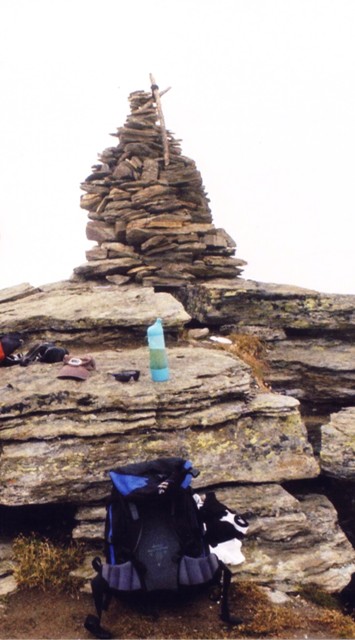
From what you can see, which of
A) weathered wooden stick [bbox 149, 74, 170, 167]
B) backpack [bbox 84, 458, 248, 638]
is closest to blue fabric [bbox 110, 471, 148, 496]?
backpack [bbox 84, 458, 248, 638]

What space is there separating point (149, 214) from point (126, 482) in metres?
14.6

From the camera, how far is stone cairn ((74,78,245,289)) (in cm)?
1925

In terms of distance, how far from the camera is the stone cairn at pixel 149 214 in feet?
63.2

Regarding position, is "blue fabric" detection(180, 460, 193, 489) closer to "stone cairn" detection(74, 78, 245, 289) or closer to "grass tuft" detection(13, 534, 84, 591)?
"grass tuft" detection(13, 534, 84, 591)

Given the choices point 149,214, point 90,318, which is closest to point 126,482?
point 90,318

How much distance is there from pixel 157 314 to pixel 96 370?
11.3ft

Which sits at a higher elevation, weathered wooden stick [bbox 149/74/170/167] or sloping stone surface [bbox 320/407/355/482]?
weathered wooden stick [bbox 149/74/170/167]

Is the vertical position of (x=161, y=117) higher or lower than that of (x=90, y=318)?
higher

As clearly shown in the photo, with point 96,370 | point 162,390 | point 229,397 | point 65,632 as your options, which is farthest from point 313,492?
point 65,632

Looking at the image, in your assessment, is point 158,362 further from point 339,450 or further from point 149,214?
point 149,214

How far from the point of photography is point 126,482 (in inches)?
263

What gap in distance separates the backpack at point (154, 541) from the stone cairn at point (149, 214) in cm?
1245

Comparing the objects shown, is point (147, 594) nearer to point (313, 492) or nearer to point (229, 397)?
point (229, 397)

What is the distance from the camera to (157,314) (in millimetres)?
13797
